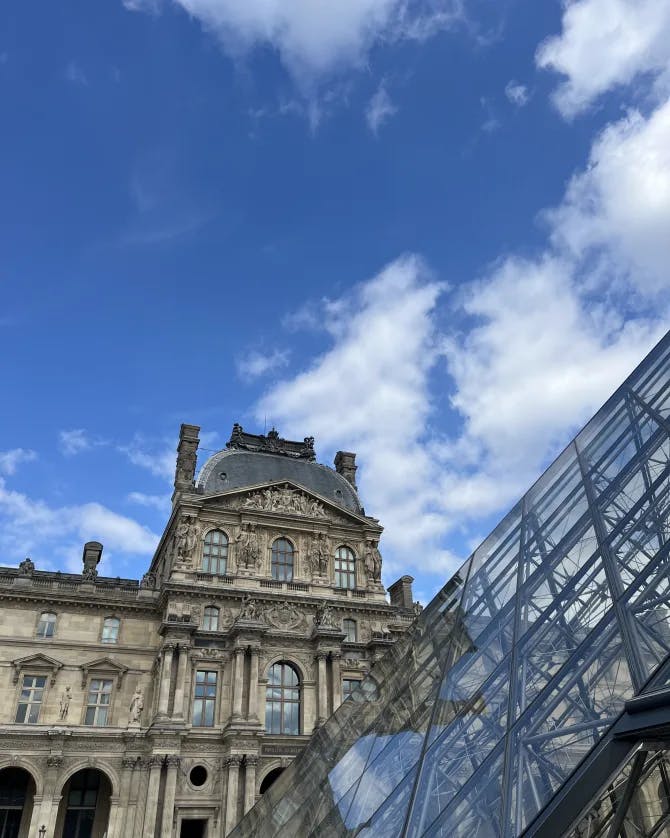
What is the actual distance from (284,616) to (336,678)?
380 cm

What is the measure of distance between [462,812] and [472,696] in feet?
6.04

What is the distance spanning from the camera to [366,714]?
13062mm

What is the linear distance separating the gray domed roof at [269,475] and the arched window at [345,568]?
8.90ft

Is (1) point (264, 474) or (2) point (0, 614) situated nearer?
(2) point (0, 614)

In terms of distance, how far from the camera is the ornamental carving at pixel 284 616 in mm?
32750

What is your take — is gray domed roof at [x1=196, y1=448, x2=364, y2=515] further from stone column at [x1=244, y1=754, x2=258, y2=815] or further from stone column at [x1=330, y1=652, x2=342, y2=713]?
stone column at [x1=244, y1=754, x2=258, y2=815]

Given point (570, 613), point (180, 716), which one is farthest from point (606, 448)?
point (180, 716)

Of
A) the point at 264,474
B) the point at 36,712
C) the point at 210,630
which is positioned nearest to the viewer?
the point at 36,712

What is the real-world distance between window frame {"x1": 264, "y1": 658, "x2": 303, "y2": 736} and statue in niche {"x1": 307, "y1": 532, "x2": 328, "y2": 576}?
4.87 meters

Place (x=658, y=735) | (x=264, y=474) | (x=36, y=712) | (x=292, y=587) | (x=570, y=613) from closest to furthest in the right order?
(x=658, y=735) → (x=570, y=613) → (x=36, y=712) → (x=292, y=587) → (x=264, y=474)

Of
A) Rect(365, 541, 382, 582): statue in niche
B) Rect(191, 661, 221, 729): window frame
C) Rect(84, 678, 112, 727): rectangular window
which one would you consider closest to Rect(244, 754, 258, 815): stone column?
Rect(191, 661, 221, 729): window frame

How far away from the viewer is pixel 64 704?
28.8 meters

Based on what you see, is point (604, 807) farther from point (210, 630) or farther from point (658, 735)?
point (210, 630)

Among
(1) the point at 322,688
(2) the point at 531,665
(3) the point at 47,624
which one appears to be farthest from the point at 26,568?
(2) the point at 531,665
